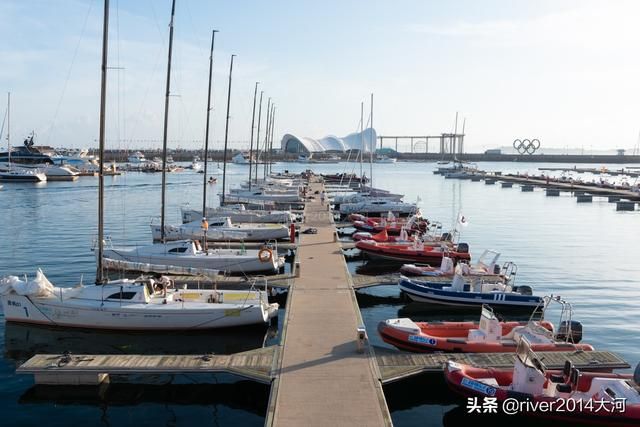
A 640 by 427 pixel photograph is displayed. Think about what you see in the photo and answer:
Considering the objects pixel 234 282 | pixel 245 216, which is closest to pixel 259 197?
pixel 245 216

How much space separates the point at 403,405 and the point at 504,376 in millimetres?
3142

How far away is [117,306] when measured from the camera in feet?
68.3

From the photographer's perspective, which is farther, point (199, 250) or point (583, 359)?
point (199, 250)

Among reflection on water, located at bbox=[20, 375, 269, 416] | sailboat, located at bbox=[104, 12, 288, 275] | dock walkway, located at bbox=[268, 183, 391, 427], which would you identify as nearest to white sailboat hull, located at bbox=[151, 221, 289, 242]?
sailboat, located at bbox=[104, 12, 288, 275]

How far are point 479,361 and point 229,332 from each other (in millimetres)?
9613

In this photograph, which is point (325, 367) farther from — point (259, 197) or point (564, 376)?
point (259, 197)

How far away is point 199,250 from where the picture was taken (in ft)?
104

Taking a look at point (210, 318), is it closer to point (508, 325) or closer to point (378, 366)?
point (378, 366)

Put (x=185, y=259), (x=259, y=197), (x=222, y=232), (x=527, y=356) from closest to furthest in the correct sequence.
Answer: (x=527, y=356), (x=185, y=259), (x=222, y=232), (x=259, y=197)

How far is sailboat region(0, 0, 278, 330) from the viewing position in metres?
20.7

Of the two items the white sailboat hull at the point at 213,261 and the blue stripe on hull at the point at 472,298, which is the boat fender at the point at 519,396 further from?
the white sailboat hull at the point at 213,261

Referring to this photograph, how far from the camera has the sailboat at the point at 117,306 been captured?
20.7m

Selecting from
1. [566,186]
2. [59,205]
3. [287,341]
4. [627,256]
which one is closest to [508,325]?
[287,341]

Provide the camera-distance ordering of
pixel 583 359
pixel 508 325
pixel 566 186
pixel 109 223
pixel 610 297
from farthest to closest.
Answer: pixel 566 186 → pixel 109 223 → pixel 610 297 → pixel 508 325 → pixel 583 359
